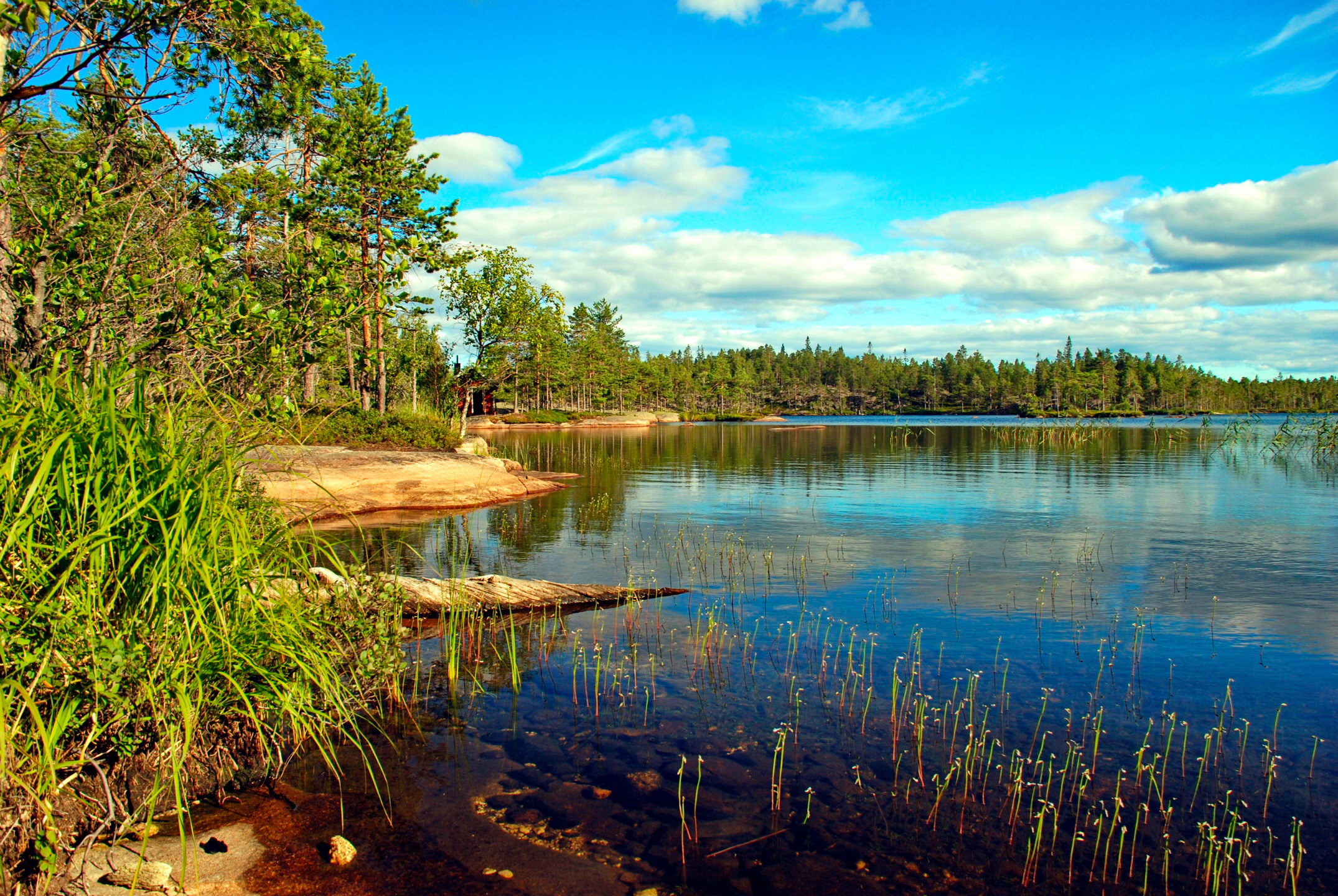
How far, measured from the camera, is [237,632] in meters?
5.32

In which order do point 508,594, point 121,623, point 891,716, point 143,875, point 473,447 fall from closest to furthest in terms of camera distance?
1. point 143,875
2. point 121,623
3. point 891,716
4. point 508,594
5. point 473,447

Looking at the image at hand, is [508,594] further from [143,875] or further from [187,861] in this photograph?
[143,875]

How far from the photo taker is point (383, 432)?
30156 millimetres

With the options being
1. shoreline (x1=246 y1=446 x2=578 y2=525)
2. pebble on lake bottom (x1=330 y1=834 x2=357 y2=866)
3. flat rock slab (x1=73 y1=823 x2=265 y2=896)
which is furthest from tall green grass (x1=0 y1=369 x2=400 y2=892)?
shoreline (x1=246 y1=446 x2=578 y2=525)

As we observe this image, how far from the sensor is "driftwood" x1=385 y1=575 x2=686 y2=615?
36.1ft

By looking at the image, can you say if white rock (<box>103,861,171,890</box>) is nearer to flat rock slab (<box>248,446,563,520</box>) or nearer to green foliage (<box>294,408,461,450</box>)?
flat rock slab (<box>248,446,563,520</box>)

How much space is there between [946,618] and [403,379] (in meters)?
66.8

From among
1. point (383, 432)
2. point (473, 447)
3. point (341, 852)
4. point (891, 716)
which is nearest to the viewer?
point (341, 852)

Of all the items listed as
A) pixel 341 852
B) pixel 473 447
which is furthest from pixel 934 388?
pixel 341 852

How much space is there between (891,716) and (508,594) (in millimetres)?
6000

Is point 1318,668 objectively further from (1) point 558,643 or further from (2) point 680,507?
(2) point 680,507

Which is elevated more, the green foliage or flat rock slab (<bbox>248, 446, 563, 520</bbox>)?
the green foliage

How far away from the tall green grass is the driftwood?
438cm

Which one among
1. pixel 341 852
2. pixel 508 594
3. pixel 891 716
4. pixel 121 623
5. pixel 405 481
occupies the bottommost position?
pixel 891 716
